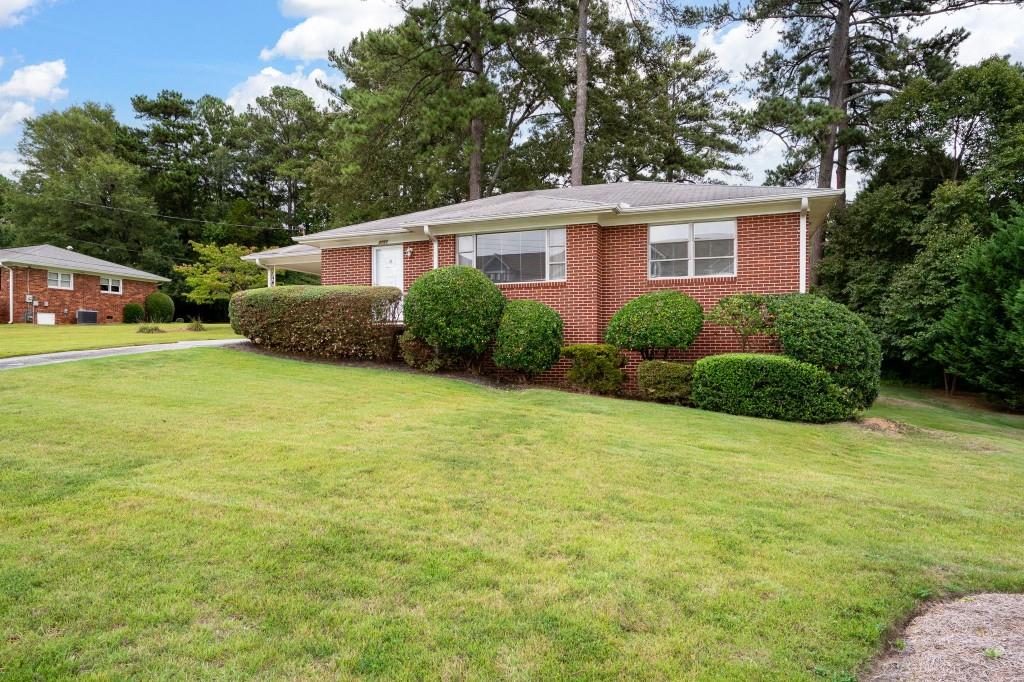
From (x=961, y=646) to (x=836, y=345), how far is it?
7.82 metres

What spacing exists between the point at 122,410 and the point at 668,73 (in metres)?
25.0

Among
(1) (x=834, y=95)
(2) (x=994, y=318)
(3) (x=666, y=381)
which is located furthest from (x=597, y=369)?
(1) (x=834, y=95)

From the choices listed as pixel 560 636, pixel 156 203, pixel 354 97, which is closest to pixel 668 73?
pixel 354 97

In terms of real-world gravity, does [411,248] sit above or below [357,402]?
above

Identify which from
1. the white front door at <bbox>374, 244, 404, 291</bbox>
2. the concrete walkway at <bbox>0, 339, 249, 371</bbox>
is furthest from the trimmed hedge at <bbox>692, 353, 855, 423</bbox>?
the concrete walkway at <bbox>0, 339, 249, 371</bbox>

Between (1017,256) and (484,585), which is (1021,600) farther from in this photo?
(1017,256)

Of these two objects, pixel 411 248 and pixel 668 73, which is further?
pixel 668 73

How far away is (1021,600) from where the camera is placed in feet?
9.72

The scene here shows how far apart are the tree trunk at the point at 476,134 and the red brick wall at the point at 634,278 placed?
1020 centimetres

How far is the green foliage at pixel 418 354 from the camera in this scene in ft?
39.1

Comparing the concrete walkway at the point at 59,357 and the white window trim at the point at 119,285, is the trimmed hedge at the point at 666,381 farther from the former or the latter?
the white window trim at the point at 119,285

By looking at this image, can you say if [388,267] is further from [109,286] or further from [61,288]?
[109,286]

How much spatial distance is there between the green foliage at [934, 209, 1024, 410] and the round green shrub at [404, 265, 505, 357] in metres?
11.2

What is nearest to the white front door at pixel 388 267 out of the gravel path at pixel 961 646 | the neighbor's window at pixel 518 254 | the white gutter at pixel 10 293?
the neighbor's window at pixel 518 254
